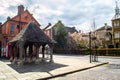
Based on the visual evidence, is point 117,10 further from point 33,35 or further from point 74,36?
point 33,35

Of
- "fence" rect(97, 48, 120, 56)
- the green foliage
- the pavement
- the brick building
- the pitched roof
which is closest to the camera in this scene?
the pavement

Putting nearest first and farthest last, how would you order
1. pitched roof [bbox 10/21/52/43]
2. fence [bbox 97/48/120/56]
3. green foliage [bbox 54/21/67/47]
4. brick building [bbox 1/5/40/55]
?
1. pitched roof [bbox 10/21/52/43]
2. brick building [bbox 1/5/40/55]
3. fence [bbox 97/48/120/56]
4. green foliage [bbox 54/21/67/47]

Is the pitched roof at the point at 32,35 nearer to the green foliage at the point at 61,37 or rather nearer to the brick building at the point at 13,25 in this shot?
the brick building at the point at 13,25

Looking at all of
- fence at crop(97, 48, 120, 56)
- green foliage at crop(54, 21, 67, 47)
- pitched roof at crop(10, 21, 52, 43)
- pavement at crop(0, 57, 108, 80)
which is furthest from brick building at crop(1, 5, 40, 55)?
green foliage at crop(54, 21, 67, 47)

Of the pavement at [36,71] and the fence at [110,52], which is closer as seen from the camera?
the pavement at [36,71]

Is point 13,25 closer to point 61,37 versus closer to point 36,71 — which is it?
point 61,37

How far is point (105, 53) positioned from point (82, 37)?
22.7m

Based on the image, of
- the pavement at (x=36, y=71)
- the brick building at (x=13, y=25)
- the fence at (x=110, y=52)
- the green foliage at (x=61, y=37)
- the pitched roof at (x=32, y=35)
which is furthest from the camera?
the green foliage at (x=61, y=37)

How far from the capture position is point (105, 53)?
3784cm

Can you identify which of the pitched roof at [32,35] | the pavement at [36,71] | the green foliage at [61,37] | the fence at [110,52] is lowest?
the pavement at [36,71]

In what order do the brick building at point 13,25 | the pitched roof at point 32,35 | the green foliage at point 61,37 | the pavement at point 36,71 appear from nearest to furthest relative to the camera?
the pavement at point 36,71
the pitched roof at point 32,35
the brick building at point 13,25
the green foliage at point 61,37

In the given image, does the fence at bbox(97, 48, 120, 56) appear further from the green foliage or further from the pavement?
the pavement

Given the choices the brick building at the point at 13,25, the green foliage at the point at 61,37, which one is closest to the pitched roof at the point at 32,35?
the brick building at the point at 13,25

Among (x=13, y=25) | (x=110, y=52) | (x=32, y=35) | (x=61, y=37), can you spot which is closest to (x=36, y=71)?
(x=32, y=35)
